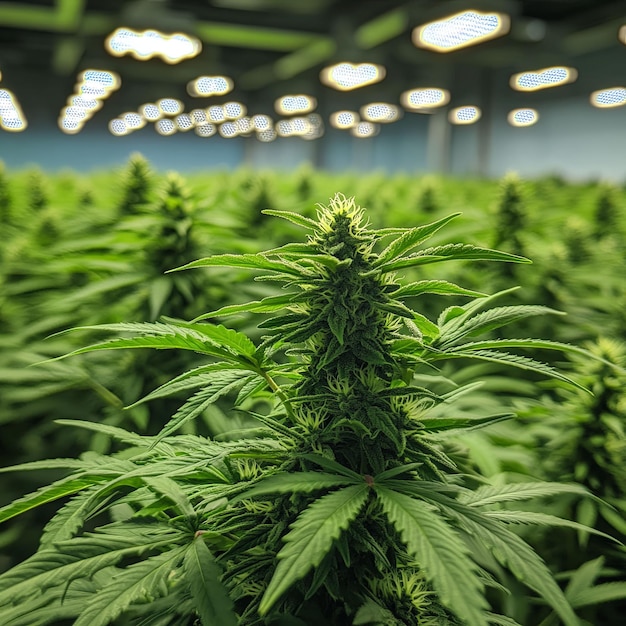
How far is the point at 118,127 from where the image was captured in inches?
375

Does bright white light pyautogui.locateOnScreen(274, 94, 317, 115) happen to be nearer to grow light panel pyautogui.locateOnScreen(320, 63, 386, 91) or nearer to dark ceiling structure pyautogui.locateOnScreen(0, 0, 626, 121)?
dark ceiling structure pyautogui.locateOnScreen(0, 0, 626, 121)

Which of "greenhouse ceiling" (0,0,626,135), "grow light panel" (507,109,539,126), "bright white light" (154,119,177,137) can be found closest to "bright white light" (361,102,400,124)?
"greenhouse ceiling" (0,0,626,135)

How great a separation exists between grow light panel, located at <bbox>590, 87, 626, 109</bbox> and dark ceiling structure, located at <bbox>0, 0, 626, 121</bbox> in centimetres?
40

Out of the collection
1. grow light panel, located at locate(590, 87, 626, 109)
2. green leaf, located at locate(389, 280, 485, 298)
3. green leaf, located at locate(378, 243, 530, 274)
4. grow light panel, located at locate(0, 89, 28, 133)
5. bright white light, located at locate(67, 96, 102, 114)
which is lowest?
green leaf, located at locate(389, 280, 485, 298)

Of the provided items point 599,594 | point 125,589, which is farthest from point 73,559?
point 599,594

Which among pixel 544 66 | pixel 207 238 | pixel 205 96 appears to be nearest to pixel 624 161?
pixel 544 66

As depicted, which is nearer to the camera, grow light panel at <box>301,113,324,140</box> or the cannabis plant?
the cannabis plant

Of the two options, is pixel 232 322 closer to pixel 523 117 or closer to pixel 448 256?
pixel 448 256

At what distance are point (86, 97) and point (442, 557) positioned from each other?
8.39 m

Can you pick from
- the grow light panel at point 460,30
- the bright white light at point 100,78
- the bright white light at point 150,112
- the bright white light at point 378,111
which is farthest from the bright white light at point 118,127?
the grow light panel at point 460,30

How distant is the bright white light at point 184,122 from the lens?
9.64 meters

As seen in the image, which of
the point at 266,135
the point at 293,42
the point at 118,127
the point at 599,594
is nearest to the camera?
the point at 599,594

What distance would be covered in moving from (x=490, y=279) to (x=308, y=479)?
1207mm

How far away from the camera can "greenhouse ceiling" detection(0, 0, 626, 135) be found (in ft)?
15.5
